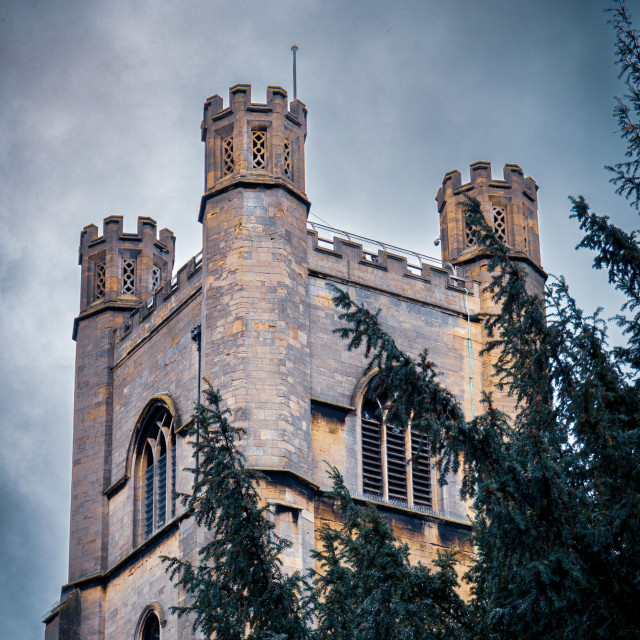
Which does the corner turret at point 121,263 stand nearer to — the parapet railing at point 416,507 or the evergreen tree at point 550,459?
the parapet railing at point 416,507

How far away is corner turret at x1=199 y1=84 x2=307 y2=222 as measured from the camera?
1296 inches

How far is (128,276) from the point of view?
38.7 m

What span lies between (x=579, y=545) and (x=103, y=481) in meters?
20.0

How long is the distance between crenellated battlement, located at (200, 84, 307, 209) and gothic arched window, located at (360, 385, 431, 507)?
472 cm

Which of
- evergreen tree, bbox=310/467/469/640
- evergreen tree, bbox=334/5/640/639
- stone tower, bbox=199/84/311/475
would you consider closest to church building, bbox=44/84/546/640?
stone tower, bbox=199/84/311/475

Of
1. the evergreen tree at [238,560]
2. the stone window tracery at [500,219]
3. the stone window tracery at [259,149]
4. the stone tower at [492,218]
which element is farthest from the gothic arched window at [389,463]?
the evergreen tree at [238,560]

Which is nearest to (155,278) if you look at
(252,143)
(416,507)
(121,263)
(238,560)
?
(121,263)

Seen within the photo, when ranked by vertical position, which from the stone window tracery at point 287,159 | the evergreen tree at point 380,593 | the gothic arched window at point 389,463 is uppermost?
the stone window tracery at point 287,159

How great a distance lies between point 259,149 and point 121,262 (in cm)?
676

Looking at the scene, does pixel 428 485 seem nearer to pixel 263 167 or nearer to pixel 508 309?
pixel 263 167

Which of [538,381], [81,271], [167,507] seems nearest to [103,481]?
[167,507]

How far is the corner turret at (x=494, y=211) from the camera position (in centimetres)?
3650

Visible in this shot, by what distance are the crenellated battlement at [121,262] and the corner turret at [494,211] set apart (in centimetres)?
677

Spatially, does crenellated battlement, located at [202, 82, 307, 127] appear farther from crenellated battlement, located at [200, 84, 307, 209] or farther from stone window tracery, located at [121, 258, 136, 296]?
stone window tracery, located at [121, 258, 136, 296]
